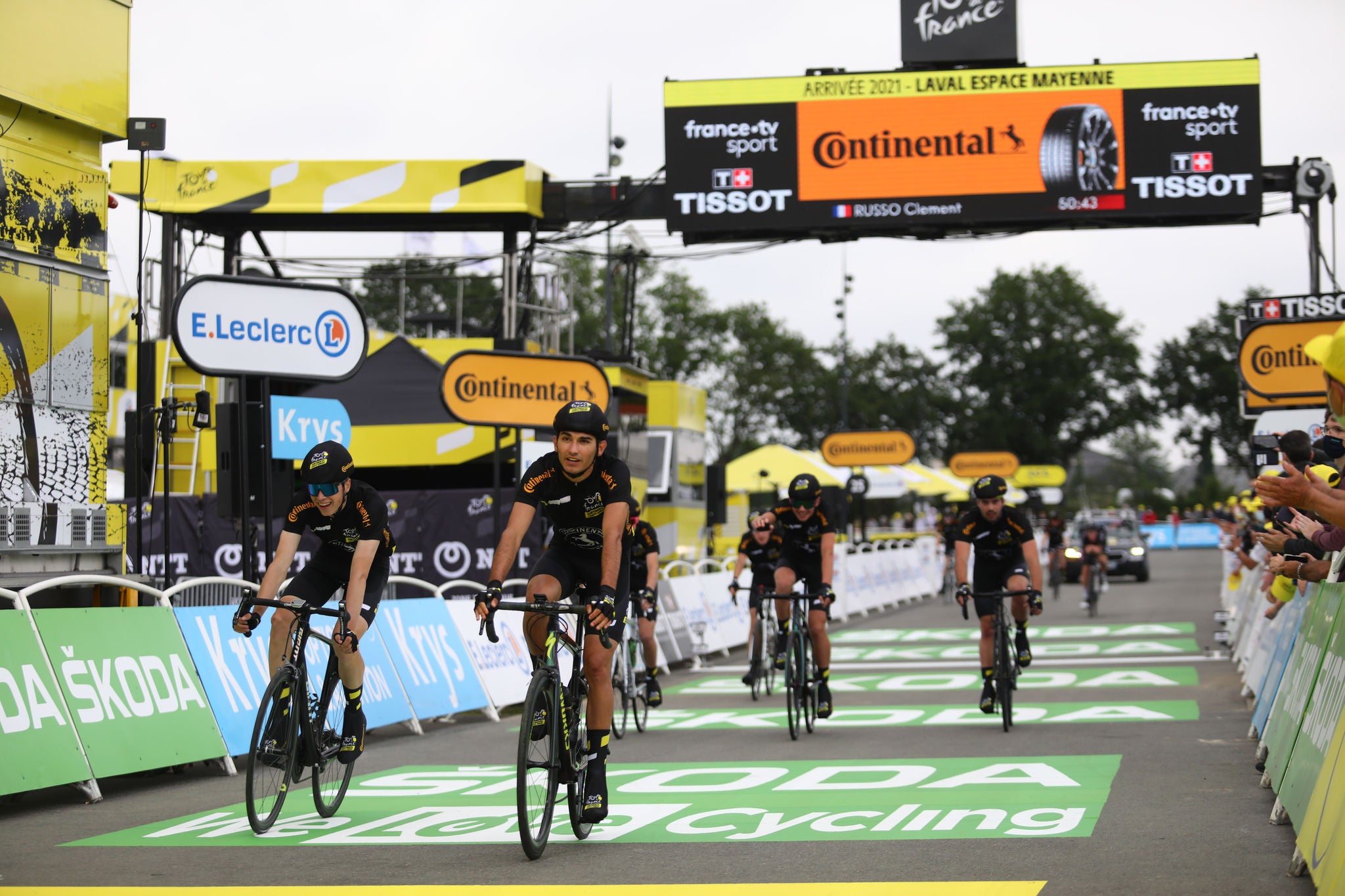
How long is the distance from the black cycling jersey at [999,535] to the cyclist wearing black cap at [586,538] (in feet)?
18.6

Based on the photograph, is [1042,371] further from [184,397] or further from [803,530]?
[803,530]

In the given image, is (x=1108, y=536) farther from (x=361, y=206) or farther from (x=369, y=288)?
(x=369, y=288)

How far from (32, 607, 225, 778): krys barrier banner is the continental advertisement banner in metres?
12.9

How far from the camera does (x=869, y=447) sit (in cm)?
3453

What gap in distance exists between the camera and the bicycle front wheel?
6.50m

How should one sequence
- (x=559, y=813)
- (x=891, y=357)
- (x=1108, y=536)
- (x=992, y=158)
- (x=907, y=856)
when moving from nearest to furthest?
(x=907, y=856) < (x=559, y=813) < (x=992, y=158) < (x=1108, y=536) < (x=891, y=357)

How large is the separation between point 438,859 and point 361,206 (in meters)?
16.8

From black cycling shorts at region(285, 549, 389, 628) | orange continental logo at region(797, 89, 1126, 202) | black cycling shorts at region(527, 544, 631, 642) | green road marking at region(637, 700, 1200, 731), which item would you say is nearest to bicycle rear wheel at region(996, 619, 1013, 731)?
green road marking at region(637, 700, 1200, 731)

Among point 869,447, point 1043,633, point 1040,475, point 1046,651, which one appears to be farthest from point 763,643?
point 1040,475

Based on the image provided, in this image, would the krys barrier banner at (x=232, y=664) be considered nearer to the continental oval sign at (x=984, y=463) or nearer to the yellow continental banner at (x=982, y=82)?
the yellow continental banner at (x=982, y=82)

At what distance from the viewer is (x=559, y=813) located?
8211mm

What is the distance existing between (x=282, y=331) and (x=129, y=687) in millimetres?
3786

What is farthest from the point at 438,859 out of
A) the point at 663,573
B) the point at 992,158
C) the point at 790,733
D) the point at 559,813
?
the point at 992,158

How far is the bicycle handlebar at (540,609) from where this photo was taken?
Result: 644 centimetres
